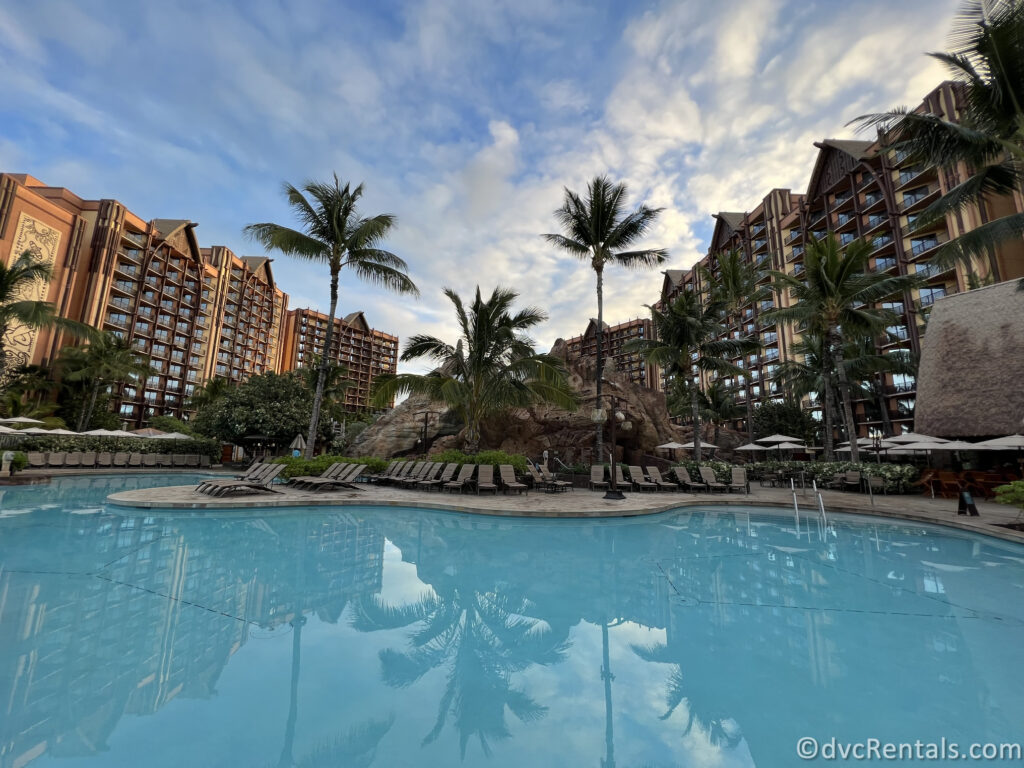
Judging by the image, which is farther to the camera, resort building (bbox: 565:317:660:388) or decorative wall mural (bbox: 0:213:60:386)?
resort building (bbox: 565:317:660:388)

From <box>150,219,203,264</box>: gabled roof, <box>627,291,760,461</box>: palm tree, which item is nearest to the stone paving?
<box>627,291,760,461</box>: palm tree

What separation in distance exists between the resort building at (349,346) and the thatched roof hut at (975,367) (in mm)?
72722

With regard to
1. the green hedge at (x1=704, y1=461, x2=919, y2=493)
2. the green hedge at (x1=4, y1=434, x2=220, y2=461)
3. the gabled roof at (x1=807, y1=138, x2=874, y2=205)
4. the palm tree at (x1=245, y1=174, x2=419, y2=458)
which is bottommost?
the green hedge at (x1=704, y1=461, x2=919, y2=493)

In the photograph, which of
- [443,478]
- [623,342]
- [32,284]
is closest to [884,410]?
[443,478]

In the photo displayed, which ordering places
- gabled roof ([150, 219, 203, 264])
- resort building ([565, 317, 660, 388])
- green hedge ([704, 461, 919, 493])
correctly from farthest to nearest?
resort building ([565, 317, 660, 388]) < gabled roof ([150, 219, 203, 264]) < green hedge ([704, 461, 919, 493])

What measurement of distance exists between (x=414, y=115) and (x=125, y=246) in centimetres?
5015

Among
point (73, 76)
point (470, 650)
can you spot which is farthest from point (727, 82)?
point (73, 76)

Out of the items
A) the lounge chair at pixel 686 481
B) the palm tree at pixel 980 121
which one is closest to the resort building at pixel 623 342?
the lounge chair at pixel 686 481

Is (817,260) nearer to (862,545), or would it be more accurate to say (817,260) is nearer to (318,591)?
(862,545)

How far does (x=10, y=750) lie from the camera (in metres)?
2.21

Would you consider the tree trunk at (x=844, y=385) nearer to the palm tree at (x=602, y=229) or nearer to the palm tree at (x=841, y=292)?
the palm tree at (x=841, y=292)

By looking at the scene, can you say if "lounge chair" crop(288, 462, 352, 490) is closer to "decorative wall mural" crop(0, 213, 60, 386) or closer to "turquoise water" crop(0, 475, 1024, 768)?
"turquoise water" crop(0, 475, 1024, 768)

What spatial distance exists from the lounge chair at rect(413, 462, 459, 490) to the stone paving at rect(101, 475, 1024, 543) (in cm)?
38

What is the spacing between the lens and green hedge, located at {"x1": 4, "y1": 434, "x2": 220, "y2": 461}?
884 inches
